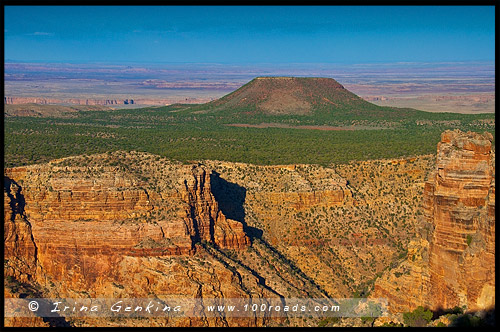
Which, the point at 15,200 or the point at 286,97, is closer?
the point at 15,200


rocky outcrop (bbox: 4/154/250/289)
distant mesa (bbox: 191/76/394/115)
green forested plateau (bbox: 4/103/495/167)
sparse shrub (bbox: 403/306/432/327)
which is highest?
distant mesa (bbox: 191/76/394/115)

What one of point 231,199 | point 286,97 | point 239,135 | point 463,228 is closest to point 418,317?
point 463,228

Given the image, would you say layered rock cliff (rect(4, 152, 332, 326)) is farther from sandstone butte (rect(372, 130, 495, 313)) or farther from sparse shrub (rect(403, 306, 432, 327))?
sandstone butte (rect(372, 130, 495, 313))

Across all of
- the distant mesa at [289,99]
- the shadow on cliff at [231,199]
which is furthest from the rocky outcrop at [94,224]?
the distant mesa at [289,99]

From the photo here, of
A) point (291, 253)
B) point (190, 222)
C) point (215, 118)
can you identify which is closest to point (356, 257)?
point (291, 253)

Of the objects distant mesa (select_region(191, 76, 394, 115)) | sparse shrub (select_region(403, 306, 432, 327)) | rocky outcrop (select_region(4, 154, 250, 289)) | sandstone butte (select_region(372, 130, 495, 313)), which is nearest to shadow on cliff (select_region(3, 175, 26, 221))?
rocky outcrop (select_region(4, 154, 250, 289))

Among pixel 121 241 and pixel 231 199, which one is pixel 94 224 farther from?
pixel 231 199
